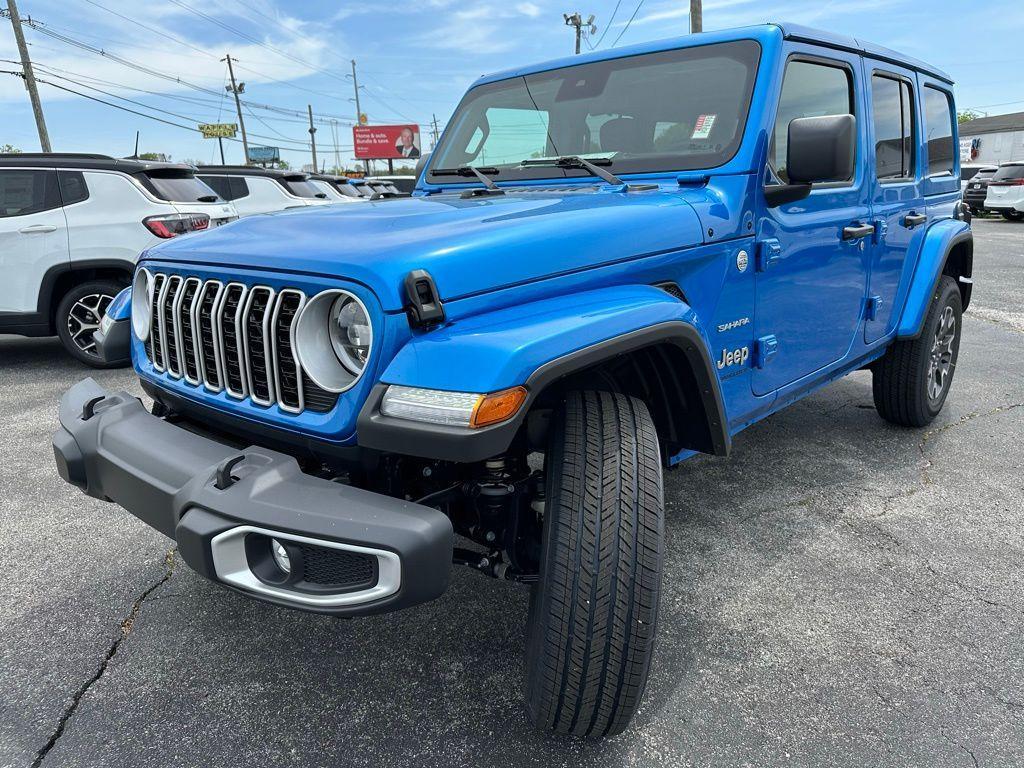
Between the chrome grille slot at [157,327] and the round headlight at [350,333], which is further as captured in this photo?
the chrome grille slot at [157,327]

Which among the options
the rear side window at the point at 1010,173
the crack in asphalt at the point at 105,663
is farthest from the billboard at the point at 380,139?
the crack in asphalt at the point at 105,663

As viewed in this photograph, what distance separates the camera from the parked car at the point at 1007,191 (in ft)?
68.2

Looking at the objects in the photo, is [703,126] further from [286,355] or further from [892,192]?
[286,355]

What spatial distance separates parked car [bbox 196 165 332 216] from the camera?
34.0ft

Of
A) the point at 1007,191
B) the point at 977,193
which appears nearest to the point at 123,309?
the point at 1007,191

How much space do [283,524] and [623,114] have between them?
215 cm

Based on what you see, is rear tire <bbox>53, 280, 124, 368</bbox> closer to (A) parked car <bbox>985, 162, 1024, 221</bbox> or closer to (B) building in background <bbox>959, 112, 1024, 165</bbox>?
(A) parked car <bbox>985, 162, 1024, 221</bbox>

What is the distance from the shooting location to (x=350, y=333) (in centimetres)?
182

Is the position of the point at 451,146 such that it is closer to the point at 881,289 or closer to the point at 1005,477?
the point at 881,289

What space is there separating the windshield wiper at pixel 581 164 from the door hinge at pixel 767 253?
0.54 m

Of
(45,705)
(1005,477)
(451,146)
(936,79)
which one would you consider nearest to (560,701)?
(45,705)

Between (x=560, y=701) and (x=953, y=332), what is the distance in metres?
3.82

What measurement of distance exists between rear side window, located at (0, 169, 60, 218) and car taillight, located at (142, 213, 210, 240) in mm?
772

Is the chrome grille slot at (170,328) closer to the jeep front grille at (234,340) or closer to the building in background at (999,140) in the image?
the jeep front grille at (234,340)
